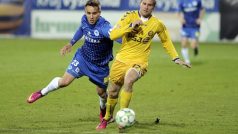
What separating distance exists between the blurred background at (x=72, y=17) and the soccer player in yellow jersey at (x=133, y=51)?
66.3 ft

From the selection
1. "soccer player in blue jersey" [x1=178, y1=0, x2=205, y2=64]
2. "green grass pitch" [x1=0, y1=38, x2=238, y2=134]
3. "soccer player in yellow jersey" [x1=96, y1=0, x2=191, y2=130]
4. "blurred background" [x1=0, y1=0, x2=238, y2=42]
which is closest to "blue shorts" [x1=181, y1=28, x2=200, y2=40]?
"soccer player in blue jersey" [x1=178, y1=0, x2=205, y2=64]

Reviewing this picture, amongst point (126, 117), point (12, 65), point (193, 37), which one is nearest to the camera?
point (126, 117)

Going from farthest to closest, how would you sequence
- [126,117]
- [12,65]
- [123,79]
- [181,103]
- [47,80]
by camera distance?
[12,65]
[47,80]
[181,103]
[123,79]
[126,117]

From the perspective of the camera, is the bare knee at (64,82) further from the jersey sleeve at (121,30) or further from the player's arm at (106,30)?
the jersey sleeve at (121,30)

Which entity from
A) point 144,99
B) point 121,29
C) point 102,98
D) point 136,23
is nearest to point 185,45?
point 144,99

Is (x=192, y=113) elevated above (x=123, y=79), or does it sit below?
below

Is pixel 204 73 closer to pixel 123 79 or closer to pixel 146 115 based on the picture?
pixel 146 115

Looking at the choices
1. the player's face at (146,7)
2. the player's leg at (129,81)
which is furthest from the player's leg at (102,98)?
the player's face at (146,7)

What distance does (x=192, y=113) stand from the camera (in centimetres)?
1284

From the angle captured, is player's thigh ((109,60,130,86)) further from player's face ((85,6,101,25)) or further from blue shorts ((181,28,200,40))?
blue shorts ((181,28,200,40))

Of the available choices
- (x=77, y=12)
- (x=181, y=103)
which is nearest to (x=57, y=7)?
(x=77, y=12)

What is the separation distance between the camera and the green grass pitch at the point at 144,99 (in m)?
11.2

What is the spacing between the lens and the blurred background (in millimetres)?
30953

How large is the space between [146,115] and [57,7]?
20.0 m
